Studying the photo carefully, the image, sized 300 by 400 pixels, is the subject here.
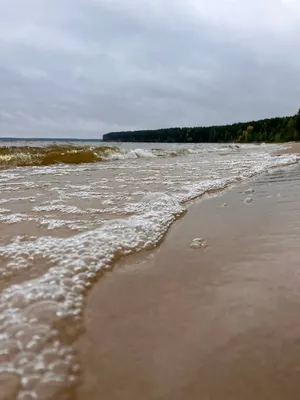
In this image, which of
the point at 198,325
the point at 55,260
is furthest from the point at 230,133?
the point at 198,325

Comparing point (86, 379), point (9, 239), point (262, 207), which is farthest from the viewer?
point (262, 207)

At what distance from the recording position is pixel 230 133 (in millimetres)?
119562

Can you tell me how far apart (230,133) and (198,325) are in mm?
123740

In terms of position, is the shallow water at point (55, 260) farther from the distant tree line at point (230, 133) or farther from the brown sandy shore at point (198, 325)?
the distant tree line at point (230, 133)

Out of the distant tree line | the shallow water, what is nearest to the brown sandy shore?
the shallow water

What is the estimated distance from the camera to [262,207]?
15.9 feet

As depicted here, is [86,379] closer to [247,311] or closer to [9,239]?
[247,311]

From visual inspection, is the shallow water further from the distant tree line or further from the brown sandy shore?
the distant tree line

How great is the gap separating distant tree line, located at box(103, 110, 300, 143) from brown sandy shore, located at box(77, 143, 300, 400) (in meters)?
79.1

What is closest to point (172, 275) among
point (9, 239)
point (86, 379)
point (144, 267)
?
point (144, 267)

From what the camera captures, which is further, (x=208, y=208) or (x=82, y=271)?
(x=208, y=208)

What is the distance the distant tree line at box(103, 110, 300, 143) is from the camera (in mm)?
81812

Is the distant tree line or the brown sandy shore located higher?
the distant tree line

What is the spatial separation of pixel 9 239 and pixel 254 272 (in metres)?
2.49
